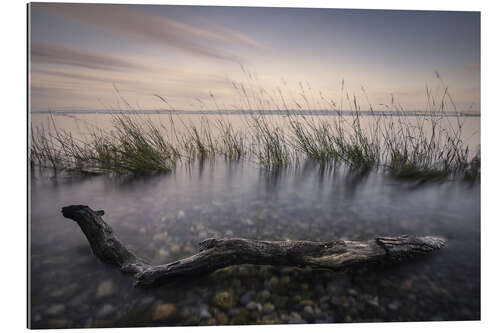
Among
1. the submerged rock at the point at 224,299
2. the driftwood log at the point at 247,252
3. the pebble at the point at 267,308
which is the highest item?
the driftwood log at the point at 247,252

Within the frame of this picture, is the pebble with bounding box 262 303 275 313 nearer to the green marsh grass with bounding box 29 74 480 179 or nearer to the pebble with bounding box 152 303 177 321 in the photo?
the pebble with bounding box 152 303 177 321

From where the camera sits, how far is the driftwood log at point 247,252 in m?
1.54

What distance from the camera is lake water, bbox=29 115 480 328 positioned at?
1431 mm

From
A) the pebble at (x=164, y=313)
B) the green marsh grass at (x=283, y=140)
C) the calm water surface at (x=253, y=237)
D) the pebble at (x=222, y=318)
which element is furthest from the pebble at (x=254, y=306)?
the green marsh grass at (x=283, y=140)

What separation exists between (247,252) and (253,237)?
0.22 meters

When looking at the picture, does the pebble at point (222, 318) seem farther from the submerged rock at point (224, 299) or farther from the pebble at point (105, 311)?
the pebble at point (105, 311)

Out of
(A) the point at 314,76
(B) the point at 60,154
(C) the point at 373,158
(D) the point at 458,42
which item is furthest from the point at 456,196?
(B) the point at 60,154

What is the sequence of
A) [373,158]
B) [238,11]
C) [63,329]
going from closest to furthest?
[63,329], [238,11], [373,158]

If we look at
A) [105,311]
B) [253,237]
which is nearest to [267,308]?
[253,237]

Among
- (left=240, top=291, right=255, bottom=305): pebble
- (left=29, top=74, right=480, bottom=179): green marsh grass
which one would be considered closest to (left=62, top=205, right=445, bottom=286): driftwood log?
(left=240, top=291, right=255, bottom=305): pebble
